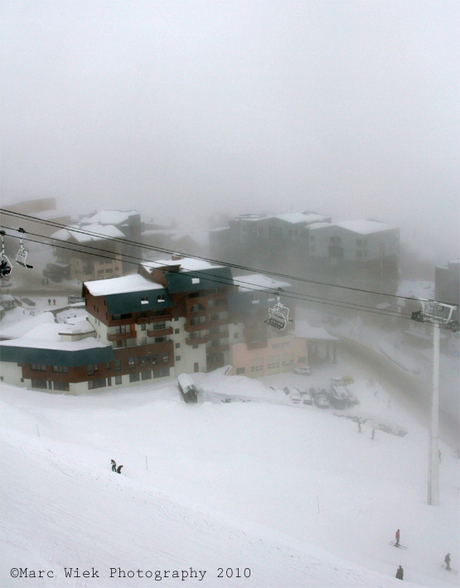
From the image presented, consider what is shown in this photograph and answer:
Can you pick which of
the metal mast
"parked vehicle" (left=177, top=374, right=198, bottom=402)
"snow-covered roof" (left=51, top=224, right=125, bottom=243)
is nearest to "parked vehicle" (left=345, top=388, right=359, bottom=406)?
"parked vehicle" (left=177, top=374, right=198, bottom=402)

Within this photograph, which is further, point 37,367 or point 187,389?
point 37,367

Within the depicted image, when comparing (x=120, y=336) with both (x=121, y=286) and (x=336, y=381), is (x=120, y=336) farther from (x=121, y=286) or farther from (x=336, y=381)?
(x=336, y=381)

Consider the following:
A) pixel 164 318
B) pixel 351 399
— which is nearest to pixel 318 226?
pixel 351 399

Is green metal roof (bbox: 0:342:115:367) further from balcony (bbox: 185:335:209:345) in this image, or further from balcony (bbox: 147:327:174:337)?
balcony (bbox: 185:335:209:345)

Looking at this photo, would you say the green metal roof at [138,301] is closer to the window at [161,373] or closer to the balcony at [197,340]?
the balcony at [197,340]

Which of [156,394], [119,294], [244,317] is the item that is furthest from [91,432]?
[244,317]
